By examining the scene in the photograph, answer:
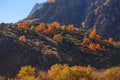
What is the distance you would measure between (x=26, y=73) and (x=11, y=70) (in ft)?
88.6

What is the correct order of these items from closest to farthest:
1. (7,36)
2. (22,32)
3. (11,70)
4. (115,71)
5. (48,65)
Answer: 1. (115,71)
2. (11,70)
3. (48,65)
4. (7,36)
5. (22,32)

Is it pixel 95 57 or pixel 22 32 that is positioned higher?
pixel 22 32

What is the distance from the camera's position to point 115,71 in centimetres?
11925

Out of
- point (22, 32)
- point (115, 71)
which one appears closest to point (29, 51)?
point (22, 32)

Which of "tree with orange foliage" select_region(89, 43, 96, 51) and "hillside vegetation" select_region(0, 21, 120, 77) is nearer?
"hillside vegetation" select_region(0, 21, 120, 77)

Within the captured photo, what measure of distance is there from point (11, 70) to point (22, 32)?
51578mm

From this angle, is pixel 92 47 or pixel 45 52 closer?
→ pixel 45 52

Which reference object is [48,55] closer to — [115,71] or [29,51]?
[29,51]

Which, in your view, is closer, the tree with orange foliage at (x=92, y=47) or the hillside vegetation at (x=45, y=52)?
the hillside vegetation at (x=45, y=52)

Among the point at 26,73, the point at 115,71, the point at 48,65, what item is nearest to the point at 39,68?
the point at 48,65

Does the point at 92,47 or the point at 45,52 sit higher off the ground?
the point at 45,52

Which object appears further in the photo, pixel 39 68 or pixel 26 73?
pixel 39 68

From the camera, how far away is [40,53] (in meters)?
166

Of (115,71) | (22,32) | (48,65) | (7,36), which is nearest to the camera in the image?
(115,71)
